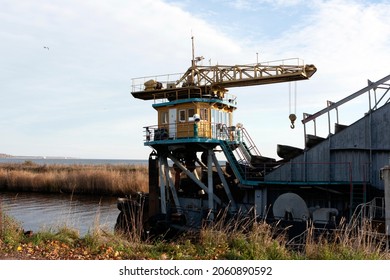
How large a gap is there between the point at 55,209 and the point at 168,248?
90.8 feet

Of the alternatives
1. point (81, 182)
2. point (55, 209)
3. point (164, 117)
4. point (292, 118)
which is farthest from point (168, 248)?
point (81, 182)

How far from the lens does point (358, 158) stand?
61.1 feet

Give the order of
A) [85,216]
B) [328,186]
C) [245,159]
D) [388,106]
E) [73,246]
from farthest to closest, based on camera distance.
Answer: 1. [85,216]
2. [245,159]
3. [328,186]
4. [388,106]
5. [73,246]

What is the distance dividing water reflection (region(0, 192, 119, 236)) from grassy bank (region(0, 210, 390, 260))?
15.0m

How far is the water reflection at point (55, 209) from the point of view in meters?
28.6

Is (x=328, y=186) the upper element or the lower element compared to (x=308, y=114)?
lower

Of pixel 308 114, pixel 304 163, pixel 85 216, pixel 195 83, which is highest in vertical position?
pixel 195 83

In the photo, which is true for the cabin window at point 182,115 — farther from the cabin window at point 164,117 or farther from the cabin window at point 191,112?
the cabin window at point 164,117

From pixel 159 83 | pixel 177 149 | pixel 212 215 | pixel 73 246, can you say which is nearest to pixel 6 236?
pixel 73 246

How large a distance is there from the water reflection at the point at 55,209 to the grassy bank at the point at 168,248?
1497 cm

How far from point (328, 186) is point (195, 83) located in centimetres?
970

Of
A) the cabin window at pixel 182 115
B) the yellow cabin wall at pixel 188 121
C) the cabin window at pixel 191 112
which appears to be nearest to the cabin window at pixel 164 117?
the yellow cabin wall at pixel 188 121

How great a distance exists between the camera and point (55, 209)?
116 ft

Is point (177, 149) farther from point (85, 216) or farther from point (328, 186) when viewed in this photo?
point (85, 216)
